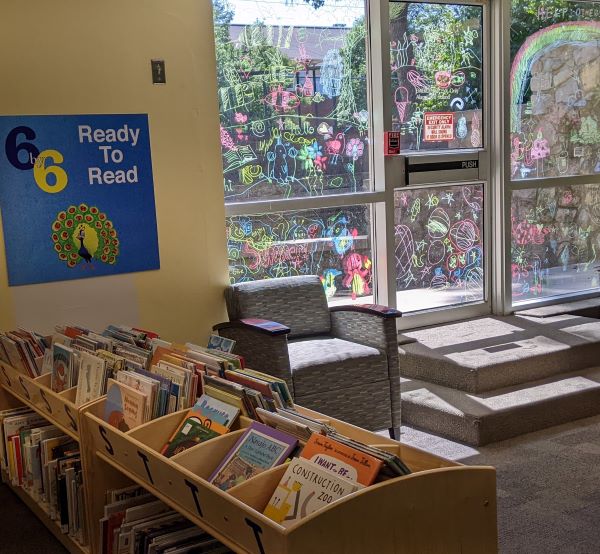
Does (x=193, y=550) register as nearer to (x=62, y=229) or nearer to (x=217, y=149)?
(x=62, y=229)

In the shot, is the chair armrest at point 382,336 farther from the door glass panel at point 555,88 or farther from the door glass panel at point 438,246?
the door glass panel at point 555,88

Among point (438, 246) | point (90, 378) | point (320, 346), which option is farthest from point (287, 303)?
point (90, 378)

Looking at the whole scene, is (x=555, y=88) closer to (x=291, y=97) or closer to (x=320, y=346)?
(x=291, y=97)

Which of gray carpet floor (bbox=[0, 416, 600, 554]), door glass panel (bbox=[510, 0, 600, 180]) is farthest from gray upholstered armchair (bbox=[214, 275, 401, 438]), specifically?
door glass panel (bbox=[510, 0, 600, 180])

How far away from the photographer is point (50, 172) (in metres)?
4.20

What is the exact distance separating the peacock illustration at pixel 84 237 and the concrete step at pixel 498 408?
1941 mm

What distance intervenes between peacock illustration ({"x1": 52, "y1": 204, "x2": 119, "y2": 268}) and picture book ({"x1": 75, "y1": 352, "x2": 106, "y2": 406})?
1.14m

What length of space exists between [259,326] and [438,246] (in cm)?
212

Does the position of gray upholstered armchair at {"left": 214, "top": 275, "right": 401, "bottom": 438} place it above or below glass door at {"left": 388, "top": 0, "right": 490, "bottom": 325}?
below

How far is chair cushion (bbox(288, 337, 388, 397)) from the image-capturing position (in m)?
4.18

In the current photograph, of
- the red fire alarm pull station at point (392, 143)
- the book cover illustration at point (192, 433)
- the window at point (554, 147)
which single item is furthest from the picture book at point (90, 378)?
the window at point (554, 147)

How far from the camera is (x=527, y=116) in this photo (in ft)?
20.0

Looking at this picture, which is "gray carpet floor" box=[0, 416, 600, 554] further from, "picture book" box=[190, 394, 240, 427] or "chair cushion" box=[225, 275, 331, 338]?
"picture book" box=[190, 394, 240, 427]

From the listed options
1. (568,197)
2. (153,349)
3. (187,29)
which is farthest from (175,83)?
(568,197)
